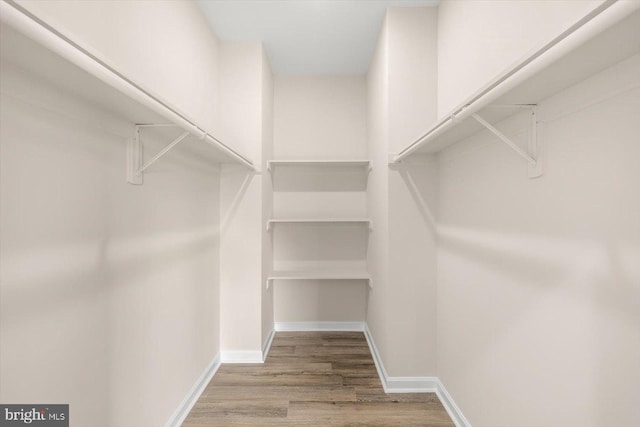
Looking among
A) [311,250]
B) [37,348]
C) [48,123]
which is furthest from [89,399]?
[311,250]

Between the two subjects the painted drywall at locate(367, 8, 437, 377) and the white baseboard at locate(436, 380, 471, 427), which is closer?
the white baseboard at locate(436, 380, 471, 427)

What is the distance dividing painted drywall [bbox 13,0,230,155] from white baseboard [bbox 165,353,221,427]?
1.53 meters

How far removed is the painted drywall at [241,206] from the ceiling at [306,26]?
20cm

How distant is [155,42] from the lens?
147 cm

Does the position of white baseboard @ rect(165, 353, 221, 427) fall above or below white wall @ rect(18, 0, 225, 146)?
below

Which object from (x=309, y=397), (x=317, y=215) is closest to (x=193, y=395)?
(x=309, y=397)

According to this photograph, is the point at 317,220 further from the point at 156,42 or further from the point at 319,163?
the point at 156,42

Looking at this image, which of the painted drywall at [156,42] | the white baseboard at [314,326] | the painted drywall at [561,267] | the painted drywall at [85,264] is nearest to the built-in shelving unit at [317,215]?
the white baseboard at [314,326]

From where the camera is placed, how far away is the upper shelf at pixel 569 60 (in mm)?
549

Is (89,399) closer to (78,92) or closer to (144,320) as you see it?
(144,320)

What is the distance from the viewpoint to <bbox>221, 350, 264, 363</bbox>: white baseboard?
241 centimetres

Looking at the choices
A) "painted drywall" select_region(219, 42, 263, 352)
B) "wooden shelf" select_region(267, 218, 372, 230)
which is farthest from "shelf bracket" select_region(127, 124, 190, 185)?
"wooden shelf" select_region(267, 218, 372, 230)

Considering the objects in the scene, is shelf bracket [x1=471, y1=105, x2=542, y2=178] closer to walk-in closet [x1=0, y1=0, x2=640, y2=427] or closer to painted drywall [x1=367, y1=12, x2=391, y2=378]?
walk-in closet [x1=0, y1=0, x2=640, y2=427]

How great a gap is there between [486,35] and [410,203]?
987 mm
